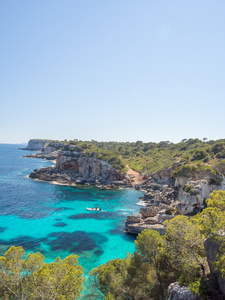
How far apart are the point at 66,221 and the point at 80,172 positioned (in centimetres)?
4370

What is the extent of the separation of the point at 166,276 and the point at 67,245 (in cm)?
1958

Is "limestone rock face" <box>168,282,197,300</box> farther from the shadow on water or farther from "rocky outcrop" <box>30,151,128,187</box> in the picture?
"rocky outcrop" <box>30,151,128,187</box>

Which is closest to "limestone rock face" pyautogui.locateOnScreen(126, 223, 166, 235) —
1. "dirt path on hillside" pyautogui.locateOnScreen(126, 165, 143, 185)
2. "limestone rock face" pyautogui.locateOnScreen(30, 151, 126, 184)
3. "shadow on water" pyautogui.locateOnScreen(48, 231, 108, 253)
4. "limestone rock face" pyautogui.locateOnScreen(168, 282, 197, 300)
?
"shadow on water" pyautogui.locateOnScreen(48, 231, 108, 253)

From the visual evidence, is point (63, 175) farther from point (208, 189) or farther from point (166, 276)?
point (166, 276)

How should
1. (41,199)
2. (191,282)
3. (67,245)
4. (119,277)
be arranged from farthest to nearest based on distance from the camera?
(41,199) → (67,245) → (119,277) → (191,282)

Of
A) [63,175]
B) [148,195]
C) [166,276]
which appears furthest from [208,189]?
[63,175]

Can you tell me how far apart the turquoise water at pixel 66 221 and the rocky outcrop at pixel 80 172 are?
10.0 meters

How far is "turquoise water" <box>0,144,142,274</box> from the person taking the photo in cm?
2838

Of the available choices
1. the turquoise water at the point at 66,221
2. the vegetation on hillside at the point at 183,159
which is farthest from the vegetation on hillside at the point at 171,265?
the vegetation on hillside at the point at 183,159

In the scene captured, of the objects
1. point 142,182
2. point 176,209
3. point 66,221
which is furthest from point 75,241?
point 142,182

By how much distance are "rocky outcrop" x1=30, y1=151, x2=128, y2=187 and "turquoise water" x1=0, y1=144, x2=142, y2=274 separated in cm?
1001

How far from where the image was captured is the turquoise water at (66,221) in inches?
1117

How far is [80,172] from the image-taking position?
8269 cm

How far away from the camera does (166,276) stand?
1499 cm
